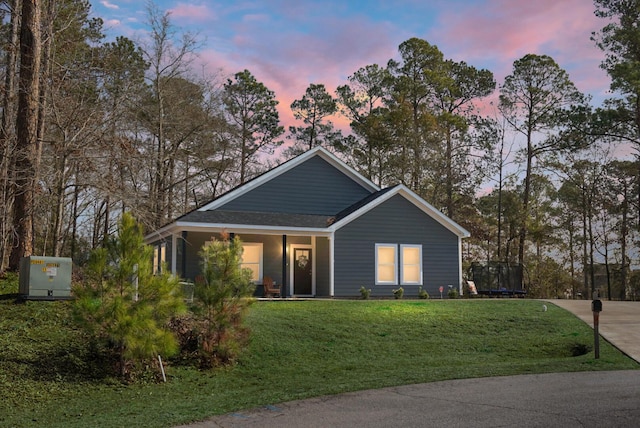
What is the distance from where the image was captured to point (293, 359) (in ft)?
39.7

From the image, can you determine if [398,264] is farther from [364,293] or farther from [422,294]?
[364,293]

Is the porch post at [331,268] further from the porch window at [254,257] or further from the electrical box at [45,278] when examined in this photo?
the electrical box at [45,278]

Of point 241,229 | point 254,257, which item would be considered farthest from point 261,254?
point 241,229

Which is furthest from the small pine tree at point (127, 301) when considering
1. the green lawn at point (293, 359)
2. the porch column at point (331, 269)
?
the porch column at point (331, 269)

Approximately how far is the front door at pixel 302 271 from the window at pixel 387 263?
2.79 m

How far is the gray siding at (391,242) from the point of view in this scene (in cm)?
2156

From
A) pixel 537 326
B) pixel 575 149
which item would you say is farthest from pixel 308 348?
pixel 575 149

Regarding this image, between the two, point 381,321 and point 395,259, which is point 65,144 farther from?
point 395,259

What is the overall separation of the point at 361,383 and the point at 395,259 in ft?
41.7

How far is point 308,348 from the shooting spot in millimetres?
12883

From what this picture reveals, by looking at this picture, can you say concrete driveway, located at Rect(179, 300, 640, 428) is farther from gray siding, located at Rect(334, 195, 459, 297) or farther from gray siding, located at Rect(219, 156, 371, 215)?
gray siding, located at Rect(219, 156, 371, 215)

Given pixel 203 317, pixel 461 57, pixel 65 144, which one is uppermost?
pixel 461 57

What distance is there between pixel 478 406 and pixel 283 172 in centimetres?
1619

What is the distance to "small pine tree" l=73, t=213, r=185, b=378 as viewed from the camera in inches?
395
